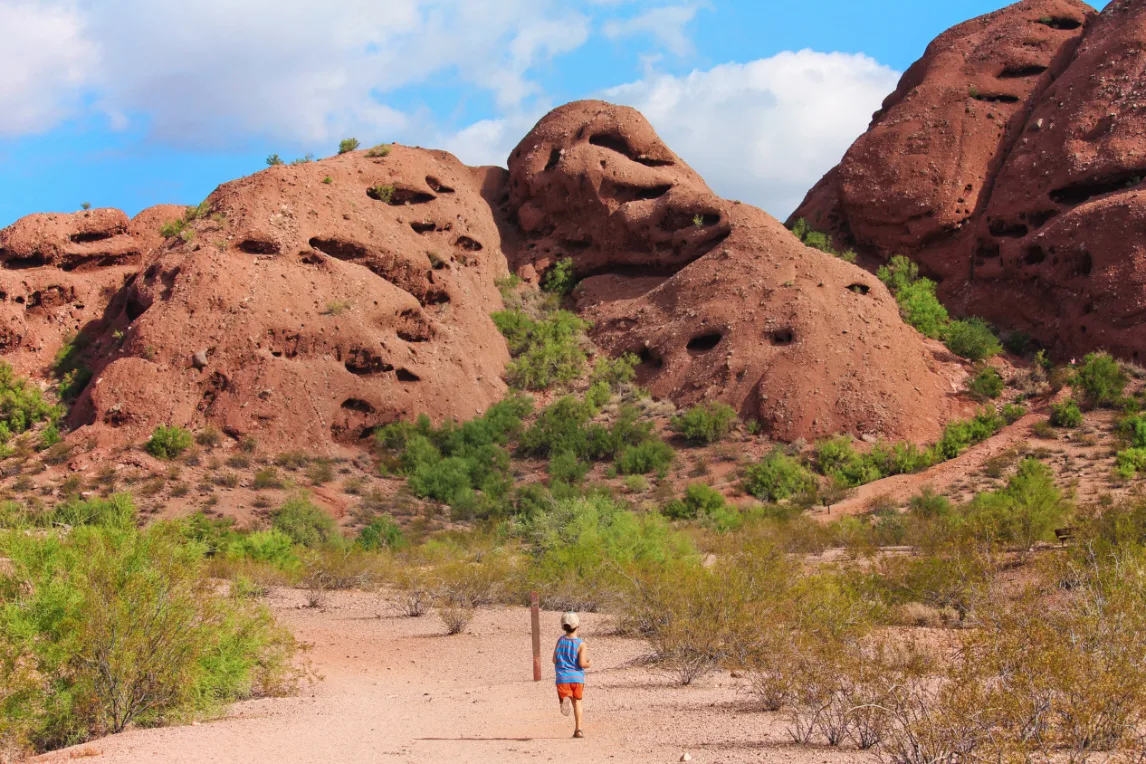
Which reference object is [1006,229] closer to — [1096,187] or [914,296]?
[1096,187]

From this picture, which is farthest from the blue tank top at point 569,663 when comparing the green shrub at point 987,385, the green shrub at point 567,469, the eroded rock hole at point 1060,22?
the eroded rock hole at point 1060,22

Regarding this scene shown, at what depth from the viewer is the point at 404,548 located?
21562 millimetres

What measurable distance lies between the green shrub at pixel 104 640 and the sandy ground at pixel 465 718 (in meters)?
0.34

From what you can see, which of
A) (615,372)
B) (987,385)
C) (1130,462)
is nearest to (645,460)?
(615,372)

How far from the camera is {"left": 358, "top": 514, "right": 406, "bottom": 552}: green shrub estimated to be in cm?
2203

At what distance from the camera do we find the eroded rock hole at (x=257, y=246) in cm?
2947

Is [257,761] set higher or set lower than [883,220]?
lower

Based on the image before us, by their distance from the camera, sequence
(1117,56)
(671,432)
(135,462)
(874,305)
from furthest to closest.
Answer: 1. (1117,56)
2. (874,305)
3. (671,432)
4. (135,462)

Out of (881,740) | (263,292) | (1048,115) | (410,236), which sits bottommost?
(881,740)

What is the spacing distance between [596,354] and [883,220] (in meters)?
11.9

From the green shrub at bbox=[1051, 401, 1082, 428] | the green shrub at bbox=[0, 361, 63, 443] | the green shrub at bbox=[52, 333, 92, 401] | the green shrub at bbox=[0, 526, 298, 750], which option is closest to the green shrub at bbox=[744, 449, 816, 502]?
the green shrub at bbox=[1051, 401, 1082, 428]

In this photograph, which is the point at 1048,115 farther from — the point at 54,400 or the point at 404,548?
the point at 54,400

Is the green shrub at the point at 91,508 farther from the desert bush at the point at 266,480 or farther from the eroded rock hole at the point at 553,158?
the eroded rock hole at the point at 553,158

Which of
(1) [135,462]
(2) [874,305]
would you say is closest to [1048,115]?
(2) [874,305]
